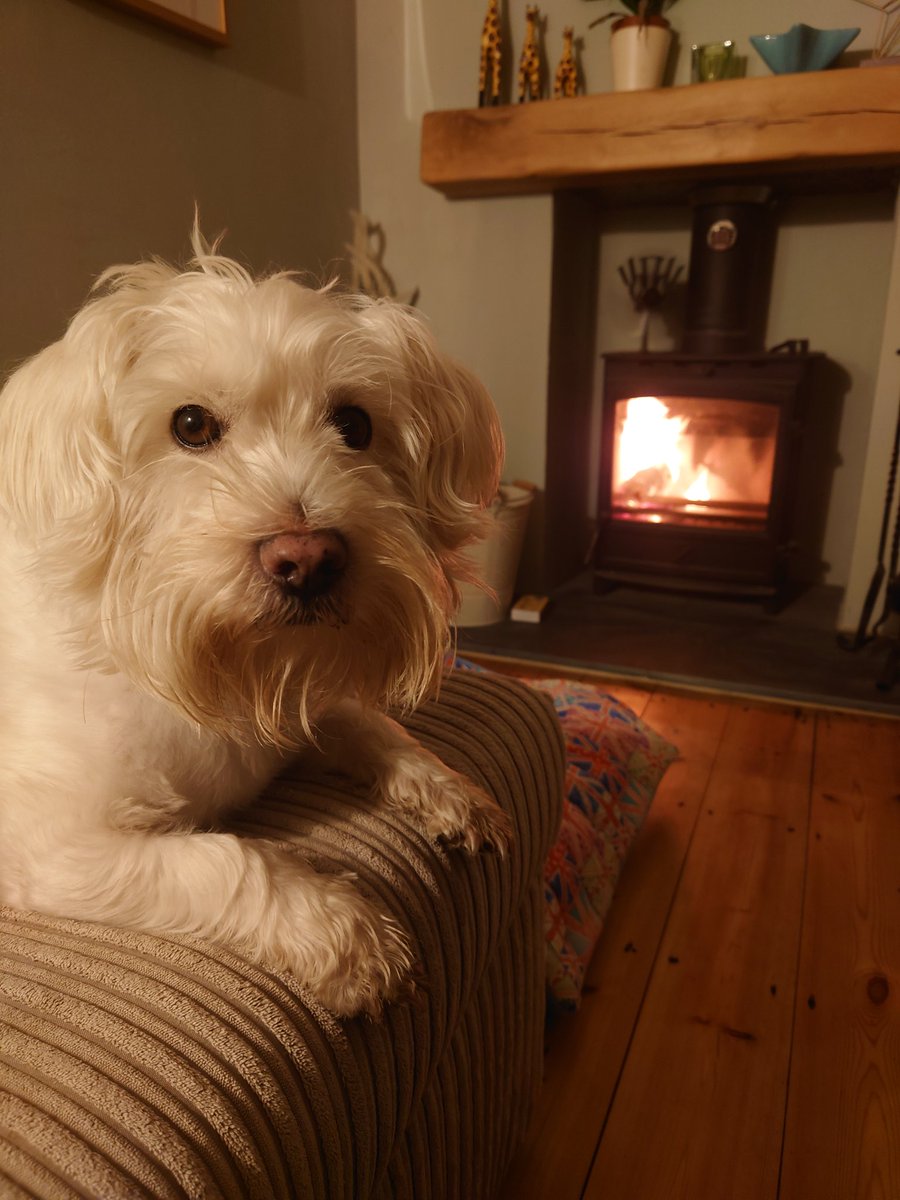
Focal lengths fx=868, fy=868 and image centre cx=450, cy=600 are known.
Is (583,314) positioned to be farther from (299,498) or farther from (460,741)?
(299,498)

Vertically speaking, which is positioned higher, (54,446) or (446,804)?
(54,446)

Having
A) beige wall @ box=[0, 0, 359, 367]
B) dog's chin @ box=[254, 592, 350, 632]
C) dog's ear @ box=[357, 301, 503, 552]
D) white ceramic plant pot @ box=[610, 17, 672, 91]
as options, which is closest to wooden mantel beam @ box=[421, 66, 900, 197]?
white ceramic plant pot @ box=[610, 17, 672, 91]

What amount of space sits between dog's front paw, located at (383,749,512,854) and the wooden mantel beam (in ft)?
7.38

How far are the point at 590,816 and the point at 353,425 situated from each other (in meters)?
1.12

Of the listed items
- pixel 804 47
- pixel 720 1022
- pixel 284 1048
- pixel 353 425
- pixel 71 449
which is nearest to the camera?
pixel 284 1048

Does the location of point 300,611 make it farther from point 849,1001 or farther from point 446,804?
point 849,1001

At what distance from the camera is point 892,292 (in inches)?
102

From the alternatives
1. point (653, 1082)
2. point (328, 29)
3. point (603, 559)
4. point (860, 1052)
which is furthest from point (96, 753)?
point (328, 29)

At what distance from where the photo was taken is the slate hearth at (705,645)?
260cm

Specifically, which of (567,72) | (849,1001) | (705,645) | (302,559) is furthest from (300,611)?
(567,72)

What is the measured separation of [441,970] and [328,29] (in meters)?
3.08

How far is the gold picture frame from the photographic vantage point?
2068 mm

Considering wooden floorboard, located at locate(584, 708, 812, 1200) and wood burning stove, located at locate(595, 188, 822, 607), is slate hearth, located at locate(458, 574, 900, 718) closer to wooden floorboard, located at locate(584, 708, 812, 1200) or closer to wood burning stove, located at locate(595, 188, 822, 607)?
wood burning stove, located at locate(595, 188, 822, 607)

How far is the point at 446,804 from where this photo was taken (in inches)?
36.5
